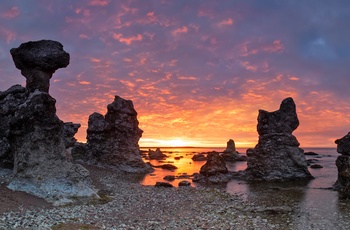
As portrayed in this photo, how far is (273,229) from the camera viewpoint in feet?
71.3

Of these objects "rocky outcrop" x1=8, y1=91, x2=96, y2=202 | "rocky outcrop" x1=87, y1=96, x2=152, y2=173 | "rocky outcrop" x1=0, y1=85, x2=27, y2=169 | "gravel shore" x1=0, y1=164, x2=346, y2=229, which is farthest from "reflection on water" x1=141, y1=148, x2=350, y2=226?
"rocky outcrop" x1=0, y1=85, x2=27, y2=169

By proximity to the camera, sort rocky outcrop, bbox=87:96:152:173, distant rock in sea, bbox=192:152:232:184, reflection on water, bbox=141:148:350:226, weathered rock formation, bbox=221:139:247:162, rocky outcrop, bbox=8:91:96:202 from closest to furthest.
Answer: reflection on water, bbox=141:148:350:226
rocky outcrop, bbox=8:91:96:202
distant rock in sea, bbox=192:152:232:184
rocky outcrop, bbox=87:96:152:173
weathered rock formation, bbox=221:139:247:162

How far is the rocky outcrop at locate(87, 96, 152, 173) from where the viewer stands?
6625 cm

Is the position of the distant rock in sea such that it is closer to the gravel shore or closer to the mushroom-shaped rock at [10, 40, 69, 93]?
the gravel shore

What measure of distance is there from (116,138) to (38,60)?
37.6 m

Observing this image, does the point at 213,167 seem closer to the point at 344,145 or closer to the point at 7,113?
the point at 344,145

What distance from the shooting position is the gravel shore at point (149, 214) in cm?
2089

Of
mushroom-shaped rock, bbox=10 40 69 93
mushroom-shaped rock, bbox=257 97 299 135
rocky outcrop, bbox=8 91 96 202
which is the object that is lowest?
rocky outcrop, bbox=8 91 96 202

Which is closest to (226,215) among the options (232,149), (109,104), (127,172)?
(127,172)

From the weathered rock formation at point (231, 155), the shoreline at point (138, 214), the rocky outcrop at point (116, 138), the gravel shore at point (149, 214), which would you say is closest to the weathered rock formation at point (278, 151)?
the rocky outcrop at point (116, 138)

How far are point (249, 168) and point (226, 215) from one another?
111 ft

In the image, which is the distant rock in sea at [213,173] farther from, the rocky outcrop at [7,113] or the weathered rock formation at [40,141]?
the rocky outcrop at [7,113]

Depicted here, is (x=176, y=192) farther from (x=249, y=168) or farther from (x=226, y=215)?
(x=249, y=168)

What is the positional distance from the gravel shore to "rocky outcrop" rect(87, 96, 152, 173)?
106ft
